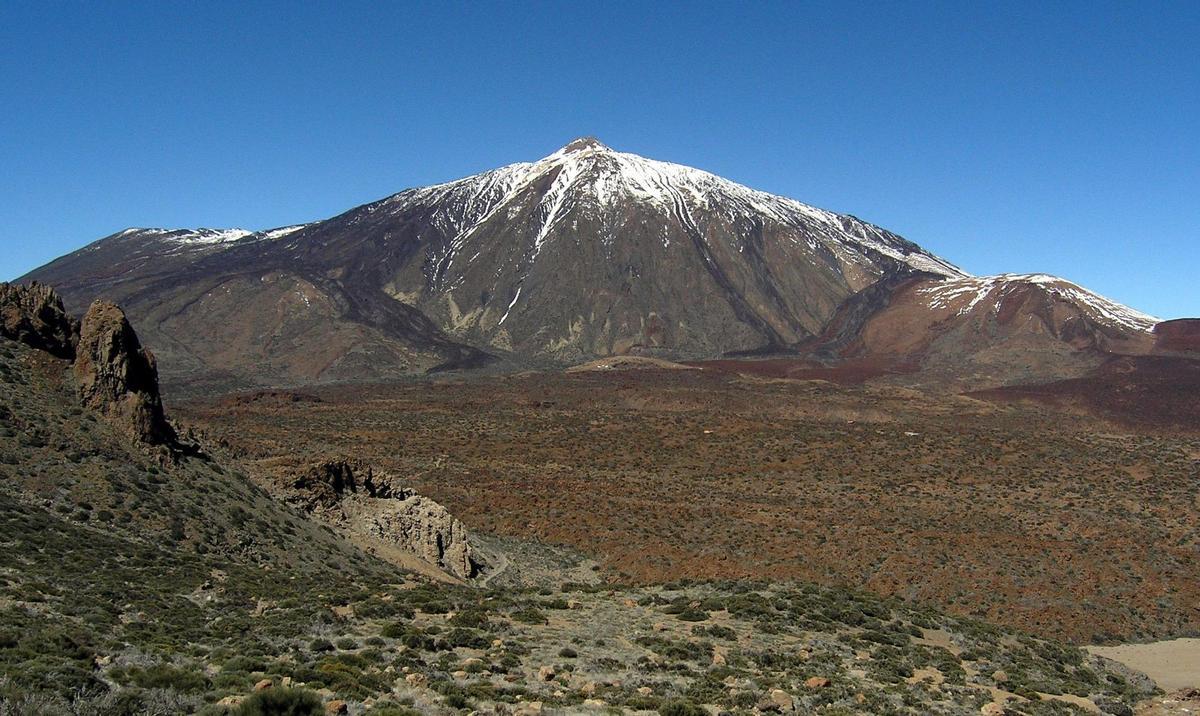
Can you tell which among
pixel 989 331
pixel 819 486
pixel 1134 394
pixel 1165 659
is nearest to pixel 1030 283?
pixel 989 331

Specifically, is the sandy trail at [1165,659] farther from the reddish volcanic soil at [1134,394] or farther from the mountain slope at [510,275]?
the mountain slope at [510,275]

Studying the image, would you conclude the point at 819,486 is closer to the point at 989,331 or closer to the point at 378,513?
the point at 378,513

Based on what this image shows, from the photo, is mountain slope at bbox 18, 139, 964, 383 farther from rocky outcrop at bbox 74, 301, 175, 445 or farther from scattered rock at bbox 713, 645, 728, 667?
scattered rock at bbox 713, 645, 728, 667

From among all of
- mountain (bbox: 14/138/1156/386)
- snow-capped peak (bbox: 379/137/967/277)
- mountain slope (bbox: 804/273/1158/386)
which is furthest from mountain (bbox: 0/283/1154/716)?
snow-capped peak (bbox: 379/137/967/277)

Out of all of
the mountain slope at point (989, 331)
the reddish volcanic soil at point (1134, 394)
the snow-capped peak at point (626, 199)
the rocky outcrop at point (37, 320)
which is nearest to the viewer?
A: the rocky outcrop at point (37, 320)

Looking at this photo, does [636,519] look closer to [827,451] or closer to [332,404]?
[827,451]

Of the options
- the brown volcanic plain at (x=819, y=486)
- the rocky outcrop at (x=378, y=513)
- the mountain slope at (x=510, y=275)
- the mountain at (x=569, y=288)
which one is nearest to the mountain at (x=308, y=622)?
the rocky outcrop at (x=378, y=513)

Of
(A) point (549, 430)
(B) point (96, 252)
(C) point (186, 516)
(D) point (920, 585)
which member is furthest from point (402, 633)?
(B) point (96, 252)
